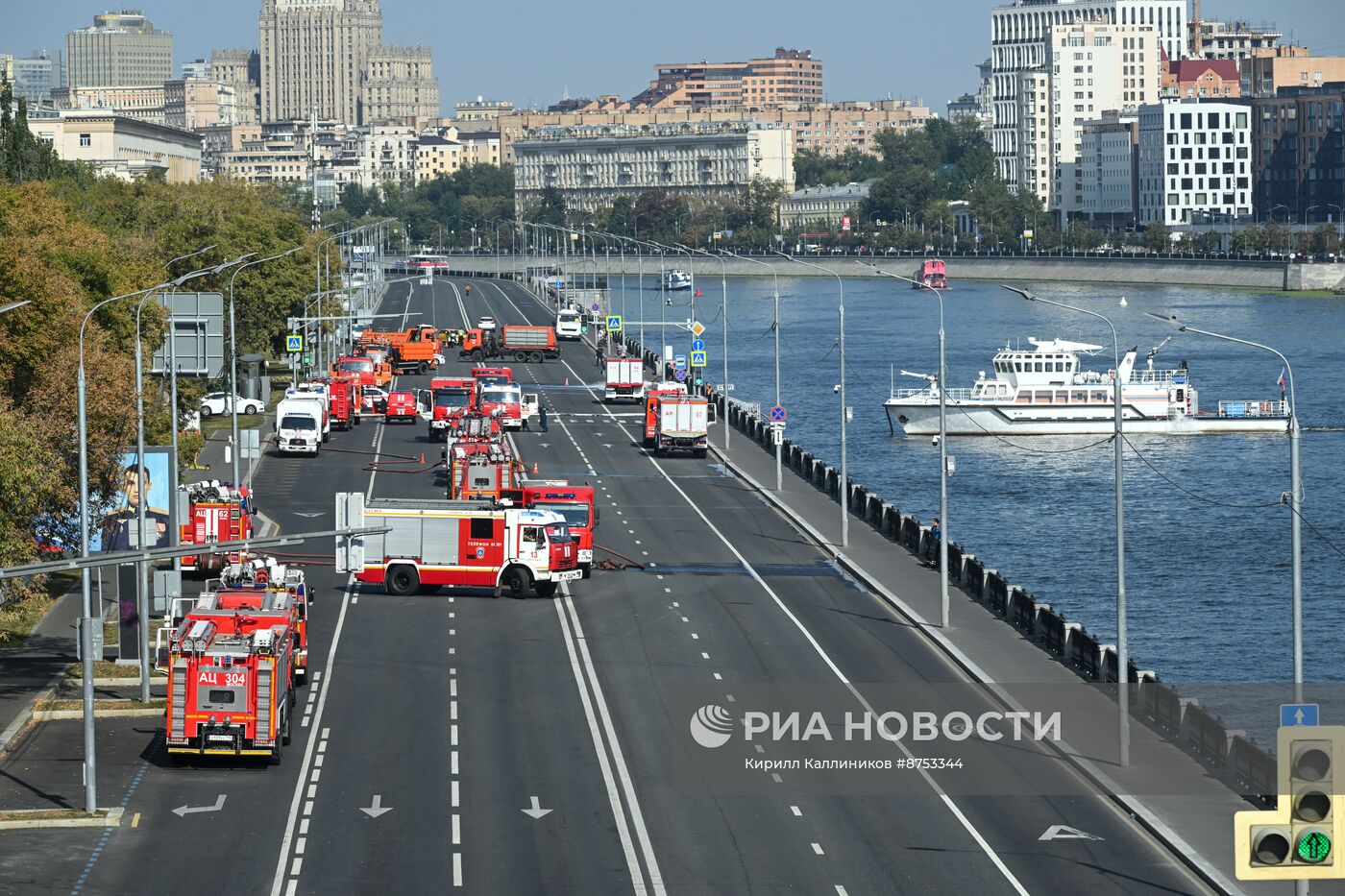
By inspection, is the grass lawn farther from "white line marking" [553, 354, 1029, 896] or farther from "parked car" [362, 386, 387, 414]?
"parked car" [362, 386, 387, 414]

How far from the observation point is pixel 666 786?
3666cm

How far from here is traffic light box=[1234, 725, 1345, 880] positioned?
16.0 m

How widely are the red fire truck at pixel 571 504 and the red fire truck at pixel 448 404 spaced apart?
27535mm

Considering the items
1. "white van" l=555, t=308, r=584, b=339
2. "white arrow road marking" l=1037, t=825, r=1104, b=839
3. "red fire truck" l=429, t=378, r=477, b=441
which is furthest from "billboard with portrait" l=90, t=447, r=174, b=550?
"white van" l=555, t=308, r=584, b=339

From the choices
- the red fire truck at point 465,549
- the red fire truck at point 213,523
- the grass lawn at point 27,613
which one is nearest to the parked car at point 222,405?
the grass lawn at point 27,613

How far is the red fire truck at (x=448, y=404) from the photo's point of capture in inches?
3679

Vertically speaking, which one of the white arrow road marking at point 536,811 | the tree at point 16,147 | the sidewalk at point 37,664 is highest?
the tree at point 16,147

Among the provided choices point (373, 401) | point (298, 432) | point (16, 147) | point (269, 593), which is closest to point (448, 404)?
point (298, 432)

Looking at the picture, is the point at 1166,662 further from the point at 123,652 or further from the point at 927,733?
the point at 123,652

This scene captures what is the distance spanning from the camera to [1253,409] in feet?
399

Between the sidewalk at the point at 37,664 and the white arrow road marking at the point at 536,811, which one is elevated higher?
the sidewalk at the point at 37,664

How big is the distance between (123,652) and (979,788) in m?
18.6

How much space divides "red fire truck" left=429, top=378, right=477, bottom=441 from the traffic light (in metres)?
76.5

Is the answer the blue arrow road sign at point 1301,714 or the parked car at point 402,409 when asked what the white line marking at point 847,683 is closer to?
the blue arrow road sign at point 1301,714
